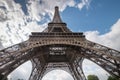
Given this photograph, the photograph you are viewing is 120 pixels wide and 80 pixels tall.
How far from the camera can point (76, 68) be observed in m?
35.3

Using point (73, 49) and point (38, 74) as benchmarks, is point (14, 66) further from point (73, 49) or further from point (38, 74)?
point (38, 74)

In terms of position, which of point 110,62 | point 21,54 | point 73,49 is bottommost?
point 110,62

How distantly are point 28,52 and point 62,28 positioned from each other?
8313 mm

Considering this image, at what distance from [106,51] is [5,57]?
1147 cm

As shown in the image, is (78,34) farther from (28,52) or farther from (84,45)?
(28,52)

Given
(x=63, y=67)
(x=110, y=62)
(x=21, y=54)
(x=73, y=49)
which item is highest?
(x=63, y=67)

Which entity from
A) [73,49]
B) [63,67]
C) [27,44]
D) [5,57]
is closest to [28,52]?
[27,44]

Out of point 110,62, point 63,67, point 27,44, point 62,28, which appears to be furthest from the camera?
point 63,67

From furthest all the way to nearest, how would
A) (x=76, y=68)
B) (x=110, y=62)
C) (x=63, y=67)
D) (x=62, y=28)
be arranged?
(x=63, y=67)
(x=76, y=68)
(x=62, y=28)
(x=110, y=62)

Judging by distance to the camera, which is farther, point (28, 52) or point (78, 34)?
point (78, 34)

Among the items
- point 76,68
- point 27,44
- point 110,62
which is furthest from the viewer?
point 76,68

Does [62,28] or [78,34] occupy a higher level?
[62,28]

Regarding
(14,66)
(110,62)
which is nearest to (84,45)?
(110,62)

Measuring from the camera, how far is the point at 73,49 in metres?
27.3
